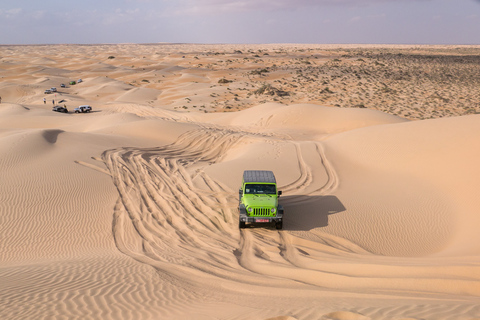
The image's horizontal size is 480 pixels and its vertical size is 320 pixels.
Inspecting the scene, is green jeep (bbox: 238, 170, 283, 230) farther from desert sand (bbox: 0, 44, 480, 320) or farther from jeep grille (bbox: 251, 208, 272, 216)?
desert sand (bbox: 0, 44, 480, 320)

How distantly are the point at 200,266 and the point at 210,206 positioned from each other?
4535 millimetres

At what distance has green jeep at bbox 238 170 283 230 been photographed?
39.8 feet

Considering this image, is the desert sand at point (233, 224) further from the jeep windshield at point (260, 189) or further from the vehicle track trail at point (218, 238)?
the jeep windshield at point (260, 189)

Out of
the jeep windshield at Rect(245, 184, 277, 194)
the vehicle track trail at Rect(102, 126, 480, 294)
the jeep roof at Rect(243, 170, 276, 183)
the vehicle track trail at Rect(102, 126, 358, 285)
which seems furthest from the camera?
the jeep roof at Rect(243, 170, 276, 183)

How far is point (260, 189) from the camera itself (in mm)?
12898

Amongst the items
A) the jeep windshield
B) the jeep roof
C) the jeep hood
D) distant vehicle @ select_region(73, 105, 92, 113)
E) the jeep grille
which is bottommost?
the jeep grille

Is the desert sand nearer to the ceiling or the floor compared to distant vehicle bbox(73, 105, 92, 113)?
nearer to the floor

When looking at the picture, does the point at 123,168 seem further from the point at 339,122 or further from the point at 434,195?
the point at 339,122

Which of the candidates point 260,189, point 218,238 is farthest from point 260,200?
point 218,238

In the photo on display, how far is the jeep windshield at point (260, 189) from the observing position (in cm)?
1284

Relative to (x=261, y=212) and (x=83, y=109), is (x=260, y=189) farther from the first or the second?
(x=83, y=109)

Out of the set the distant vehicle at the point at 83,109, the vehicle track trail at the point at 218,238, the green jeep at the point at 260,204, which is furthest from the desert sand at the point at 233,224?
the distant vehicle at the point at 83,109

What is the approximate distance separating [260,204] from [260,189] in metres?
0.86

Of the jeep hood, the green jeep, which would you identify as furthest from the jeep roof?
the jeep hood
